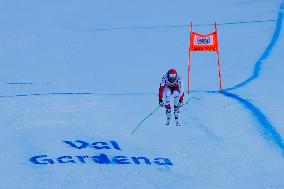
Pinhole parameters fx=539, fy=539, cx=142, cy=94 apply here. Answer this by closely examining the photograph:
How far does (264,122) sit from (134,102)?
3.12 meters

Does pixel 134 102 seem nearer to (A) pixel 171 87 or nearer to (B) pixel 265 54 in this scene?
(A) pixel 171 87

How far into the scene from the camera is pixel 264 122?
11305mm

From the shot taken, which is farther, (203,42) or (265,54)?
(265,54)

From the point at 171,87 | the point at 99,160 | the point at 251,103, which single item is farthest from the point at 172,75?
the point at 251,103

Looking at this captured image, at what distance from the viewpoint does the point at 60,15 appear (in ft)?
75.3

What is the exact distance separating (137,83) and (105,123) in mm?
3192

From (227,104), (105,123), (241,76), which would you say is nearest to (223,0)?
(241,76)

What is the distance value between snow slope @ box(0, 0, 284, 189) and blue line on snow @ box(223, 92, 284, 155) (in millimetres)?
23

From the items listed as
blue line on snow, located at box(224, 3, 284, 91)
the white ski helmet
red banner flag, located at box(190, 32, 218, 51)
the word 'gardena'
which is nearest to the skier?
the white ski helmet

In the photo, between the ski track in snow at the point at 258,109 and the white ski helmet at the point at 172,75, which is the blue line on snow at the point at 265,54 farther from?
the white ski helmet at the point at 172,75

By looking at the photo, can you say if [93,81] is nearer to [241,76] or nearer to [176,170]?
[241,76]

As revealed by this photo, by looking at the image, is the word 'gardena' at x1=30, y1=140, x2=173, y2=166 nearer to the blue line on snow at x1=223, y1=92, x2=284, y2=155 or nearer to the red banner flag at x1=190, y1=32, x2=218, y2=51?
the blue line on snow at x1=223, y1=92, x2=284, y2=155

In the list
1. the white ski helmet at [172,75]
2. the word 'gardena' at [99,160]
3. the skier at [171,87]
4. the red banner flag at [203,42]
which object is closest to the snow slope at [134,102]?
the word 'gardena' at [99,160]

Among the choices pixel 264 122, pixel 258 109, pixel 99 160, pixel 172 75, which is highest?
pixel 172 75
